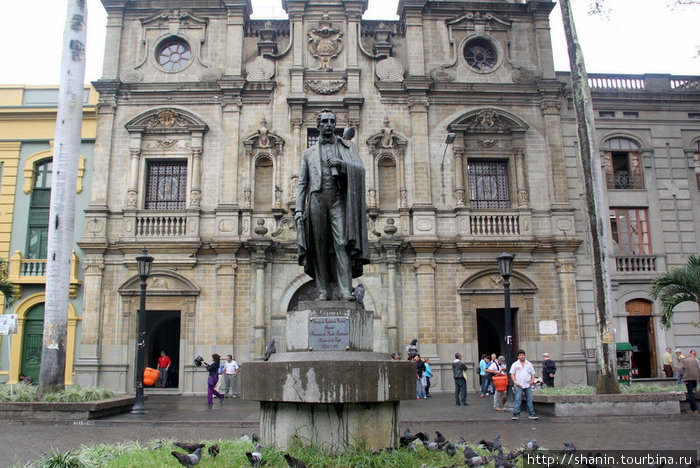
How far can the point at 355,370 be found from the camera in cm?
640

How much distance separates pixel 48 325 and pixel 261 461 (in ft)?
35.5

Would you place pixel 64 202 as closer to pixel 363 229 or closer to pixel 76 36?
pixel 76 36

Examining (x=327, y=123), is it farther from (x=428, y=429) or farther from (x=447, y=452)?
(x=428, y=429)

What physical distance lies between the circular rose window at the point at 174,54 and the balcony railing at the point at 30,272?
8.16 m

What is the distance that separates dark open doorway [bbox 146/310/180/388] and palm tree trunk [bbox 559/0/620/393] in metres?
14.6

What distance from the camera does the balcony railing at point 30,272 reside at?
72.3 ft

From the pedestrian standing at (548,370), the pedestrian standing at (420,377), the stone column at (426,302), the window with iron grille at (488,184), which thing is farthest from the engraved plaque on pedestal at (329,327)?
the window with iron grille at (488,184)

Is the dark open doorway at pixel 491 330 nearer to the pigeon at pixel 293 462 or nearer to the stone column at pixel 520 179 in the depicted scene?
the stone column at pixel 520 179

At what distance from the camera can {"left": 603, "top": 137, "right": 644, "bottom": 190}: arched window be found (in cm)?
2356

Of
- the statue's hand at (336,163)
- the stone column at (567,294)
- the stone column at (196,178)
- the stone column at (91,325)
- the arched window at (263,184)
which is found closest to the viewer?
the statue's hand at (336,163)

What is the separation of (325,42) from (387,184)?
6.14 m

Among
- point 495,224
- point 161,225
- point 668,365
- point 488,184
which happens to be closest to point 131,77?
point 161,225

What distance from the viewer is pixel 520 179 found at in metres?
22.8

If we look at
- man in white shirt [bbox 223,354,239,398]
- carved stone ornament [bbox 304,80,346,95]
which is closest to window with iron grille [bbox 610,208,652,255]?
carved stone ornament [bbox 304,80,346,95]
